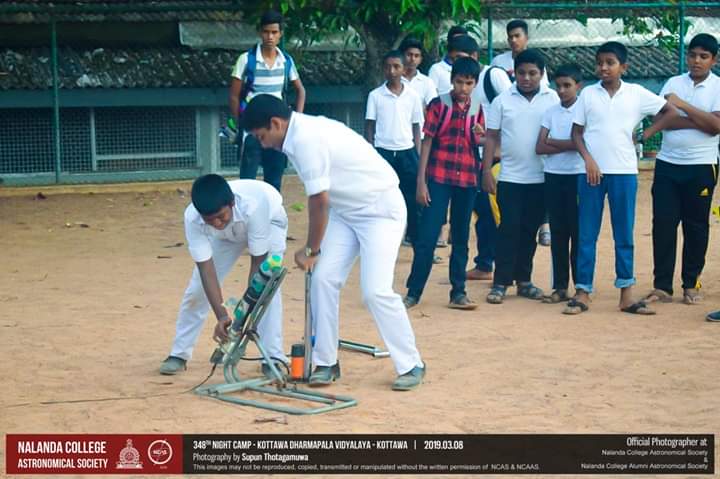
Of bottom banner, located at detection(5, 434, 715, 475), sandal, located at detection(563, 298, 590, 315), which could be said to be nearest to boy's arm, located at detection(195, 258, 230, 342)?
bottom banner, located at detection(5, 434, 715, 475)

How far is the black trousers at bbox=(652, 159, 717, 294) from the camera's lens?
31.5 feet

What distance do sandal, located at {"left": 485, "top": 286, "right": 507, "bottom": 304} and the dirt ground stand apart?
0.08 meters

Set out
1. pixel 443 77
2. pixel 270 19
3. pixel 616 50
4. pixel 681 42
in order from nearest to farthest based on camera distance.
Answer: pixel 616 50 → pixel 270 19 → pixel 443 77 → pixel 681 42

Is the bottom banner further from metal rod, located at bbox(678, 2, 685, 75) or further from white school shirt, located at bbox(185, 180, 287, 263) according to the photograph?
metal rod, located at bbox(678, 2, 685, 75)

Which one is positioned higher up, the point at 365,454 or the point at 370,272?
the point at 370,272

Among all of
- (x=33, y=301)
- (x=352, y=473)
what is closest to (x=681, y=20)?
(x=33, y=301)

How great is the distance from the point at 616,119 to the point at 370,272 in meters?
2.88

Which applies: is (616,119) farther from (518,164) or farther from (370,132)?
(370,132)

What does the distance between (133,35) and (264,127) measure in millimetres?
10363

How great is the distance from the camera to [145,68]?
16438mm

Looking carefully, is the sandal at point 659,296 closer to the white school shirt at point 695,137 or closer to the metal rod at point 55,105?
the white school shirt at point 695,137

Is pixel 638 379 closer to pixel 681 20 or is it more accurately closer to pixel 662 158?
pixel 662 158

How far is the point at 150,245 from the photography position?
12.7 metres

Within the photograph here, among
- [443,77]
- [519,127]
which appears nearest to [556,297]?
[519,127]
